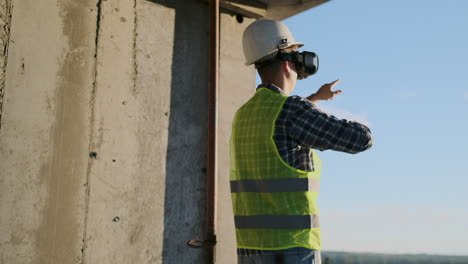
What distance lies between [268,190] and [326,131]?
37 centimetres

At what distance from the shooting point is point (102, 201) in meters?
3.29

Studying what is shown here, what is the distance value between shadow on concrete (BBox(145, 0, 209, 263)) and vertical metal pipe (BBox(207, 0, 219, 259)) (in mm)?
75

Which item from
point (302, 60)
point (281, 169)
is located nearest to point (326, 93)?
point (302, 60)

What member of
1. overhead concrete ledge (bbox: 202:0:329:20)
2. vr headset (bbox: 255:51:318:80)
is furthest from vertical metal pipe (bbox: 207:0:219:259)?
vr headset (bbox: 255:51:318:80)

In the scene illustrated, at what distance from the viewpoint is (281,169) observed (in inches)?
81.0

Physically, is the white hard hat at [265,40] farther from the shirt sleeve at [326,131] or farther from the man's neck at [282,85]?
the shirt sleeve at [326,131]

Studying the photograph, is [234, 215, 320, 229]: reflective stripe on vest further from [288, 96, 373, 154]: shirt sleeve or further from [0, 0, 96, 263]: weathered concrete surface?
[0, 0, 96, 263]: weathered concrete surface

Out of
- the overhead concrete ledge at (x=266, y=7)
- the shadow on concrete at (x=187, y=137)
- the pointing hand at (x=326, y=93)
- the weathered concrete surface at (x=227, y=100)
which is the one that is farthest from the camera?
the overhead concrete ledge at (x=266, y=7)

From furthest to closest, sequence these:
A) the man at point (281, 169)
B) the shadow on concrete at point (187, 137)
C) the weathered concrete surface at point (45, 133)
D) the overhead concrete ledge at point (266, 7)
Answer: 1. the overhead concrete ledge at point (266, 7)
2. the shadow on concrete at point (187, 137)
3. the weathered concrete surface at point (45, 133)
4. the man at point (281, 169)

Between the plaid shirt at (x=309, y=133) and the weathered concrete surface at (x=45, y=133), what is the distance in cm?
171

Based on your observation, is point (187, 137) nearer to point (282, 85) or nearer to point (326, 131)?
point (282, 85)

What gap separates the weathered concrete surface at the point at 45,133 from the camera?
2.94 metres

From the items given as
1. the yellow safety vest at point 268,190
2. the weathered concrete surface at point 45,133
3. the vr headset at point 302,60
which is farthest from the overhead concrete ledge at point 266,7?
the yellow safety vest at point 268,190

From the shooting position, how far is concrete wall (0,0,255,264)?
3012 mm
